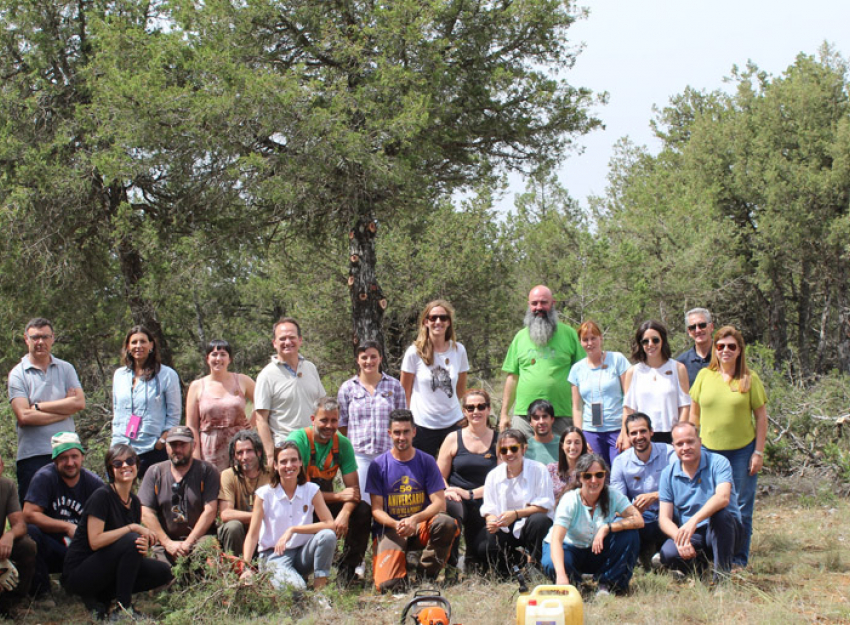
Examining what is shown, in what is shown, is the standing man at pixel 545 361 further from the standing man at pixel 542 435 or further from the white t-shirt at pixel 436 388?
the white t-shirt at pixel 436 388

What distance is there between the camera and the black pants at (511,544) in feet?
18.3

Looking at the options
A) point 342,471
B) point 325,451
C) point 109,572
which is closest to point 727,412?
point 342,471

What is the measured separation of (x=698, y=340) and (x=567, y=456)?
152 centimetres

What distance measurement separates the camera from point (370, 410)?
19.9 ft

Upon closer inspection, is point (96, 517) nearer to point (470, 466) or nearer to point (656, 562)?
point (470, 466)

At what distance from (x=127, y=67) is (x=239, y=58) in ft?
5.55

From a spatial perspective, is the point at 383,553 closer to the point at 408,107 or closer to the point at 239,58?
the point at 408,107

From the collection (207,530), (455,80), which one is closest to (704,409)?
(207,530)

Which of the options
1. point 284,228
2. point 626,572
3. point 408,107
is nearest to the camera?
point 626,572

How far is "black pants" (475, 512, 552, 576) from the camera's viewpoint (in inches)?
220

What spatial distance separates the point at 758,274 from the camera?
25391mm

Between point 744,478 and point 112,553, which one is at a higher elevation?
point 744,478

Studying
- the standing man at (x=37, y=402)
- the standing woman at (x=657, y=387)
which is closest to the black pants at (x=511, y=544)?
the standing woman at (x=657, y=387)

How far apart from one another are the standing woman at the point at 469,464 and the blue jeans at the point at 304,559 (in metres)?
1.04
